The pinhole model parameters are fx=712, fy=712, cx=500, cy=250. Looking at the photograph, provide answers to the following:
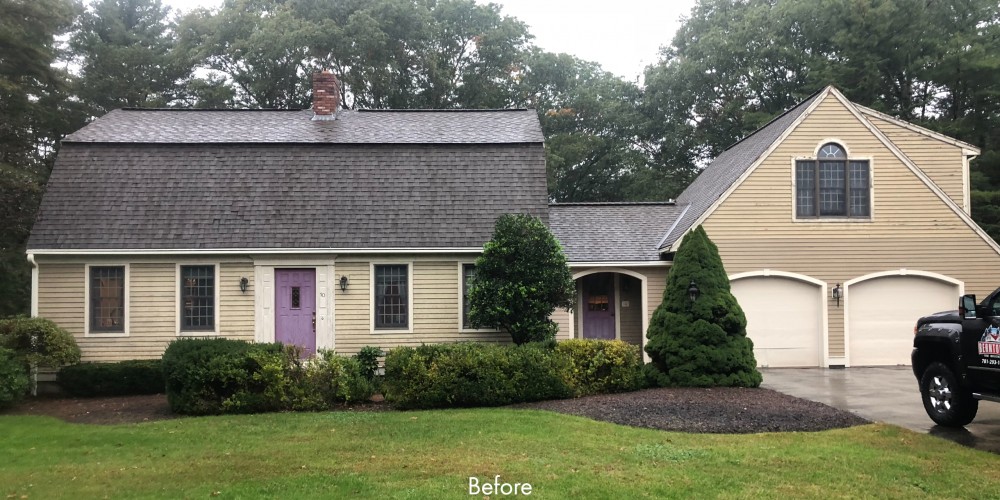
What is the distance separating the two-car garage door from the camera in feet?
56.5

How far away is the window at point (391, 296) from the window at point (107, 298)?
18.1ft

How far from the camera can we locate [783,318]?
17297mm

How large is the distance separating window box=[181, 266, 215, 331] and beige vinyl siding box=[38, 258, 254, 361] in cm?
18

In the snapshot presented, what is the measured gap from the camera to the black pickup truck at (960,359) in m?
8.78

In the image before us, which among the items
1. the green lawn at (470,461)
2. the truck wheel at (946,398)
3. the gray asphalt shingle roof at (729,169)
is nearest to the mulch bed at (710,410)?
the green lawn at (470,461)

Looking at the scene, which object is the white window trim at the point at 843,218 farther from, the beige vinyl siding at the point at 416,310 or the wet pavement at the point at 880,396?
the beige vinyl siding at the point at 416,310

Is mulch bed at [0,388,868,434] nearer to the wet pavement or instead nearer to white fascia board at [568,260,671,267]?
the wet pavement

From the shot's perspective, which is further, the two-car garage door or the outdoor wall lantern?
the two-car garage door

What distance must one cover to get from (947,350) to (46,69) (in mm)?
25140

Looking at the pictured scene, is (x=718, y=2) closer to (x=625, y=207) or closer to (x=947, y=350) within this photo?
(x=625, y=207)

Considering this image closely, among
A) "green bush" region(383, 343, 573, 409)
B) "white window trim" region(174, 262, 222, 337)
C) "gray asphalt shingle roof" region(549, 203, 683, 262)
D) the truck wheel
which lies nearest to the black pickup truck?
the truck wheel

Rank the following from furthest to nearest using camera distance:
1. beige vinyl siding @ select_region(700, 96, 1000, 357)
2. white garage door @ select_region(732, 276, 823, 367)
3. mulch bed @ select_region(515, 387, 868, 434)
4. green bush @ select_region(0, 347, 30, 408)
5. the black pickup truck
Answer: white garage door @ select_region(732, 276, 823, 367), beige vinyl siding @ select_region(700, 96, 1000, 357), green bush @ select_region(0, 347, 30, 408), mulch bed @ select_region(515, 387, 868, 434), the black pickup truck

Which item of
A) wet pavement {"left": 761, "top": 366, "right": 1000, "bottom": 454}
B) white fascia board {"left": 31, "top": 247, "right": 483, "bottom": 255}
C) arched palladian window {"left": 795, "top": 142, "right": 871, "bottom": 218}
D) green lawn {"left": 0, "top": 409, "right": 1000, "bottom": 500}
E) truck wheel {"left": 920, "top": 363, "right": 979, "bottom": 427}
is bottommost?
wet pavement {"left": 761, "top": 366, "right": 1000, "bottom": 454}

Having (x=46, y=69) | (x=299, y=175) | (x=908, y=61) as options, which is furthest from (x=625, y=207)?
(x=46, y=69)
